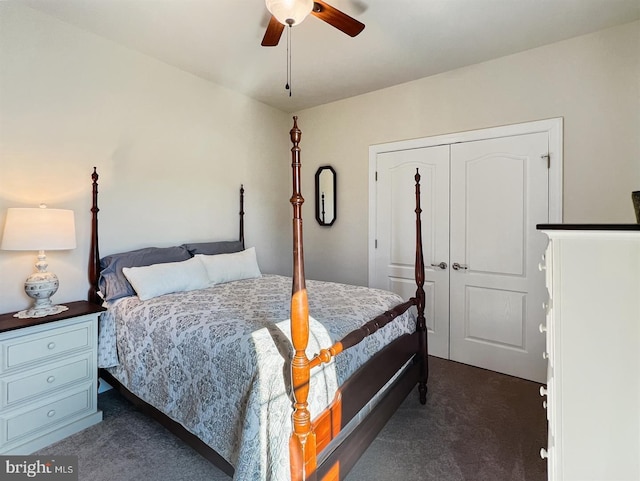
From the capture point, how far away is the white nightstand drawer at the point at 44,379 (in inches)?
71.0

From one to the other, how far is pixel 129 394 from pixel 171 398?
60 centimetres

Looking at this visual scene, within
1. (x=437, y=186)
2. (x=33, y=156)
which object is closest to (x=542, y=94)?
(x=437, y=186)

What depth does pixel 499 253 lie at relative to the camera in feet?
9.53

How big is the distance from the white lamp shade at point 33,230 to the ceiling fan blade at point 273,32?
1.69m

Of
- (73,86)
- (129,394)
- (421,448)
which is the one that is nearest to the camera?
(421,448)

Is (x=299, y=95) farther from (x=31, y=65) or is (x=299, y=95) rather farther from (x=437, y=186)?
(x=31, y=65)

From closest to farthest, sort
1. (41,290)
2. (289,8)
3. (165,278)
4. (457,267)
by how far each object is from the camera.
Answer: (289,8) < (41,290) < (165,278) < (457,267)

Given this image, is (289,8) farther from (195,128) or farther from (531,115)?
(531,115)

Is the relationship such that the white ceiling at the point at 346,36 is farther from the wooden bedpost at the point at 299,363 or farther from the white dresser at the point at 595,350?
the white dresser at the point at 595,350

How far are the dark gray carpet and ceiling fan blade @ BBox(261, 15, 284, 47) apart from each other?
246cm

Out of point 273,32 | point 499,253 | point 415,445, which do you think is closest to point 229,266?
point 273,32

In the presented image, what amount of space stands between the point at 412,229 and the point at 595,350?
2.47 m

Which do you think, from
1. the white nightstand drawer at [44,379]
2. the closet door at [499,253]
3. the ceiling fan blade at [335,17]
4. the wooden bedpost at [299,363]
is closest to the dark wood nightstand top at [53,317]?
the white nightstand drawer at [44,379]

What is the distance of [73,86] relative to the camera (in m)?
2.41
